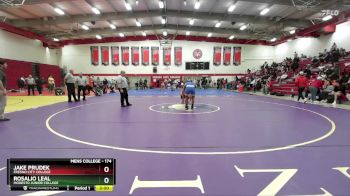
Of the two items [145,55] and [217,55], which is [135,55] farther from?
[217,55]

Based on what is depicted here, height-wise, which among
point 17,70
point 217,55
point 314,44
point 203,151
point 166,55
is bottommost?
point 203,151

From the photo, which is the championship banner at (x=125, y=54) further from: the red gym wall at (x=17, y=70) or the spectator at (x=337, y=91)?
the spectator at (x=337, y=91)

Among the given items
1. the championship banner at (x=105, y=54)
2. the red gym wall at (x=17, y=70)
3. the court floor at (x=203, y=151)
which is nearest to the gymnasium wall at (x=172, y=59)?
the championship banner at (x=105, y=54)

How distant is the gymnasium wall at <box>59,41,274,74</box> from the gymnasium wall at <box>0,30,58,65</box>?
323 centimetres

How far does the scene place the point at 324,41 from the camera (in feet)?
81.2

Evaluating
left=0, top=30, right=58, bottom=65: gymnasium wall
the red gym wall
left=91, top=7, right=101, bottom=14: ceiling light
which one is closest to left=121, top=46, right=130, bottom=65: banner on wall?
left=0, top=30, right=58, bottom=65: gymnasium wall

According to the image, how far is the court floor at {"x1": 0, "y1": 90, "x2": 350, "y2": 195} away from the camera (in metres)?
3.07

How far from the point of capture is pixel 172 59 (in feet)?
117

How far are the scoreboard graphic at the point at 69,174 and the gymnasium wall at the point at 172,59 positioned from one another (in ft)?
111

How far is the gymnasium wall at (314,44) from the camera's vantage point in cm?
2172

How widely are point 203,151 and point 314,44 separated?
27750 millimetres

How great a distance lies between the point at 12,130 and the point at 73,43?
31.7 meters

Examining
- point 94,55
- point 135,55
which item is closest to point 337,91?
point 135,55

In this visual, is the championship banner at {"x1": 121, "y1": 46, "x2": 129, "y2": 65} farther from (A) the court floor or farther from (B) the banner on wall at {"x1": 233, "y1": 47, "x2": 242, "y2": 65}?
(A) the court floor
